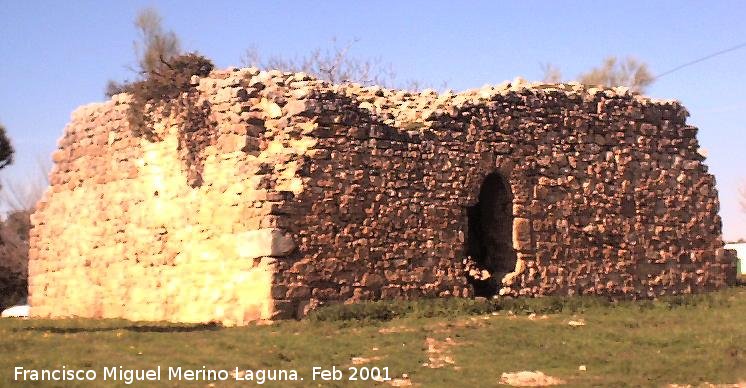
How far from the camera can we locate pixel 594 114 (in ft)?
51.2

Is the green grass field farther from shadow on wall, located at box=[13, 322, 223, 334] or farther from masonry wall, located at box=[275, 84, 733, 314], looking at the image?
masonry wall, located at box=[275, 84, 733, 314]

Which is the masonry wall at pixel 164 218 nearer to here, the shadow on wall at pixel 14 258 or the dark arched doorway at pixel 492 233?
the dark arched doorway at pixel 492 233

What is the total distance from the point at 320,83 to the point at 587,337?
214 inches

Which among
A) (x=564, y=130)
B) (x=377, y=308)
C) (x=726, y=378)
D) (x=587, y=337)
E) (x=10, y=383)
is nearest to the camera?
(x=10, y=383)

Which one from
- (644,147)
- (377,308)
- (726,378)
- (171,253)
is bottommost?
(726,378)

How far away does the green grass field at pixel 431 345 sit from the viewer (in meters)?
9.30

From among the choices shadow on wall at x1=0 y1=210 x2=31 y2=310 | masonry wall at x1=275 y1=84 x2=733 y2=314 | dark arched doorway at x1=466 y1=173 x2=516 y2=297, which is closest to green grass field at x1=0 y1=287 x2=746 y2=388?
masonry wall at x1=275 y1=84 x2=733 y2=314

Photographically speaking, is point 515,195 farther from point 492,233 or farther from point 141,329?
point 141,329

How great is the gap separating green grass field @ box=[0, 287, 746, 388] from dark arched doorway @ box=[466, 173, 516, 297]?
3.23 feet

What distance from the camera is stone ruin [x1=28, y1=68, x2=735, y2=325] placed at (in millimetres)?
12812

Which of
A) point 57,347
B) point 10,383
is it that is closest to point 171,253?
point 57,347

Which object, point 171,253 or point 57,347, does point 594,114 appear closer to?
point 171,253

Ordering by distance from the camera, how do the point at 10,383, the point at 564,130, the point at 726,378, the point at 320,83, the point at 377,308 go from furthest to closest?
the point at 564,130, the point at 320,83, the point at 377,308, the point at 726,378, the point at 10,383

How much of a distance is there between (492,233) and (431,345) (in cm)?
446
